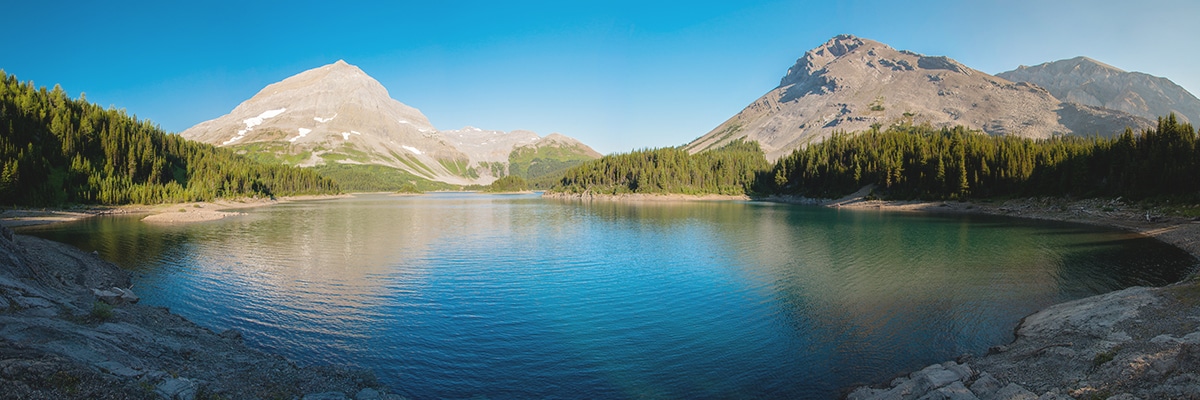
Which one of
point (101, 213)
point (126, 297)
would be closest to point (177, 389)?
point (126, 297)

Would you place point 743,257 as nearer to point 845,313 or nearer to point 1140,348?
point 845,313

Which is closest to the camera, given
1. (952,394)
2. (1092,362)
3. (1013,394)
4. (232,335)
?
(1013,394)

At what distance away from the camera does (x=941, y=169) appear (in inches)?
4006

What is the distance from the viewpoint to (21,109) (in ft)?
308

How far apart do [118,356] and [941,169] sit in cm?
11851

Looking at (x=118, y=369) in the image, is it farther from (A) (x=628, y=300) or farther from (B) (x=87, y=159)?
(B) (x=87, y=159)

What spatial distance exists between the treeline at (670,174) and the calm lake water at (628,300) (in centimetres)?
12294

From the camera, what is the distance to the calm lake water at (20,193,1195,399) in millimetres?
17078

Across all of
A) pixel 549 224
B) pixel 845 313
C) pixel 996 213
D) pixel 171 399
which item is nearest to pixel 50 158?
pixel 549 224

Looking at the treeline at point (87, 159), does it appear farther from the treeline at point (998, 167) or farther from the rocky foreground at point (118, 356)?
the treeline at point (998, 167)

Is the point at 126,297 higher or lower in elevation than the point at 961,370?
higher

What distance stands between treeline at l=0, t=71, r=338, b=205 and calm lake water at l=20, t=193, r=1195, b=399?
37.5 m

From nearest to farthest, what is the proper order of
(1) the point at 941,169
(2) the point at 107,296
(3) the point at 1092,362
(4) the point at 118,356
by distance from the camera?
(4) the point at 118,356 → (3) the point at 1092,362 → (2) the point at 107,296 → (1) the point at 941,169

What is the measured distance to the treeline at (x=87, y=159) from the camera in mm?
76787
